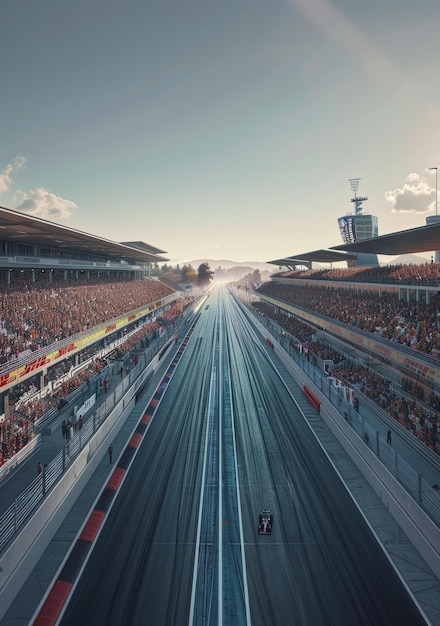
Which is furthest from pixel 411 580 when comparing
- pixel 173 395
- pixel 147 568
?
pixel 173 395

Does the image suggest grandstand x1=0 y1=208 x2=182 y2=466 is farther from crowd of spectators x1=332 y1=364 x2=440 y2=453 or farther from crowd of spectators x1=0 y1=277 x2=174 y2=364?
crowd of spectators x1=332 y1=364 x2=440 y2=453

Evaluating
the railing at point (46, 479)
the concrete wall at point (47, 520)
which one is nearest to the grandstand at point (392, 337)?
the concrete wall at point (47, 520)

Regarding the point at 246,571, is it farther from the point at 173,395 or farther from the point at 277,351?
the point at 277,351

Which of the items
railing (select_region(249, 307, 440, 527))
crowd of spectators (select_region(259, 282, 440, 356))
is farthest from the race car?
crowd of spectators (select_region(259, 282, 440, 356))

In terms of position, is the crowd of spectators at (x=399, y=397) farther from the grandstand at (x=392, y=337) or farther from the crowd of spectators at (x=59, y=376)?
the crowd of spectators at (x=59, y=376)

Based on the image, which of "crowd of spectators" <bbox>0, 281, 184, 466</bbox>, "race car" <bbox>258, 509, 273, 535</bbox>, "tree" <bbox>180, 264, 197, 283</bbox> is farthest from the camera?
"tree" <bbox>180, 264, 197, 283</bbox>

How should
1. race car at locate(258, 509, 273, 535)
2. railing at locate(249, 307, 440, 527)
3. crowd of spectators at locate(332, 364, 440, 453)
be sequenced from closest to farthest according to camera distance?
railing at locate(249, 307, 440, 527)
race car at locate(258, 509, 273, 535)
crowd of spectators at locate(332, 364, 440, 453)

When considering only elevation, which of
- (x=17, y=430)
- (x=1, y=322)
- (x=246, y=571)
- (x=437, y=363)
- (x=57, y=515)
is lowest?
(x=246, y=571)
